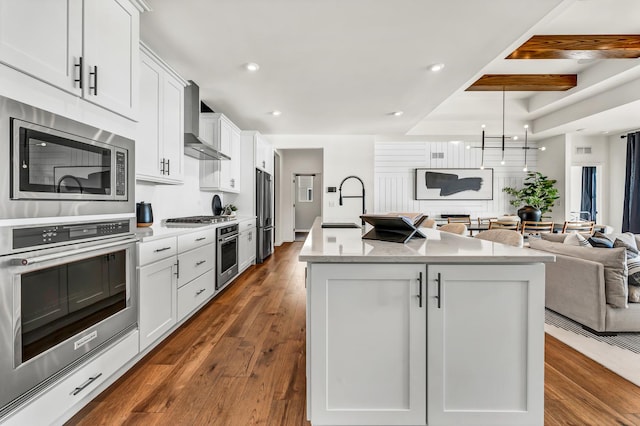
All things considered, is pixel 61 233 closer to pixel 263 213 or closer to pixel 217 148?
pixel 217 148

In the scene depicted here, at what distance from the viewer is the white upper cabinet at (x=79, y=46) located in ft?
4.06

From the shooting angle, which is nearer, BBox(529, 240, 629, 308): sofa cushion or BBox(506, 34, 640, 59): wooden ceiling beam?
BBox(529, 240, 629, 308): sofa cushion

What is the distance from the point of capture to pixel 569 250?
9.00ft

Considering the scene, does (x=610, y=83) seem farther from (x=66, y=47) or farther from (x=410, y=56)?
(x=66, y=47)

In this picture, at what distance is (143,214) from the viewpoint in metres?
2.84

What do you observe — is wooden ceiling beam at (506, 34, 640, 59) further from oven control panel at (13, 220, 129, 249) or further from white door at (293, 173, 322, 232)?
white door at (293, 173, 322, 232)

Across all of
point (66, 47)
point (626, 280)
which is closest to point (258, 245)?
point (66, 47)

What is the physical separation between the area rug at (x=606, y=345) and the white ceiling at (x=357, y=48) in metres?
2.51

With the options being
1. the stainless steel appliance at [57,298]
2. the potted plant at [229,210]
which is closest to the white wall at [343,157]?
the potted plant at [229,210]

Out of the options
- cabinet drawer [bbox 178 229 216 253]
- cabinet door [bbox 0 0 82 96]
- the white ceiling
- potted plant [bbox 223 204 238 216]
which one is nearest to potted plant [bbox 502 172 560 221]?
the white ceiling

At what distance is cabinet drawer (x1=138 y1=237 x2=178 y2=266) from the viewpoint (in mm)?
2018

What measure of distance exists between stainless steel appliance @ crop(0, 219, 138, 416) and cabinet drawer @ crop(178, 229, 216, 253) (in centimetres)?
75

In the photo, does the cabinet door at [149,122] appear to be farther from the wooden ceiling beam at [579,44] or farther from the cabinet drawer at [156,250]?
the wooden ceiling beam at [579,44]

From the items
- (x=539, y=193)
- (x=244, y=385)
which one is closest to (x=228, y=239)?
(x=244, y=385)
